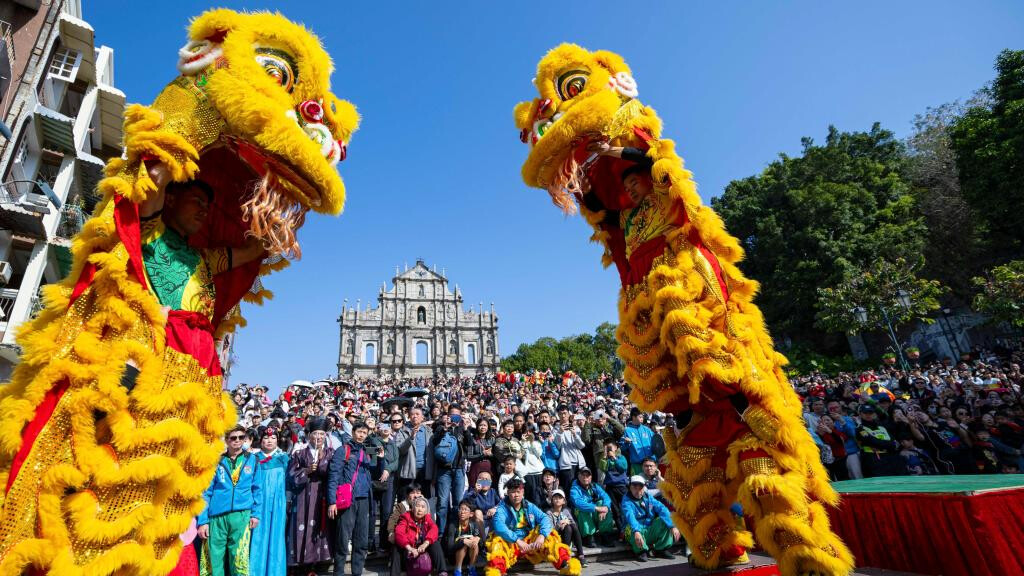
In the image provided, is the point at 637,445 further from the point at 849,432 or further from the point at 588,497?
the point at 849,432

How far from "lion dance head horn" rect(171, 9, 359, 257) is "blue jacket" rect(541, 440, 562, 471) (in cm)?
693

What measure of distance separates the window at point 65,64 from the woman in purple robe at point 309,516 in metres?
17.8

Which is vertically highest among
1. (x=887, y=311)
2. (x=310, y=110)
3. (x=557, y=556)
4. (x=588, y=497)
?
(x=887, y=311)

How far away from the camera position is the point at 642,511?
7547 millimetres

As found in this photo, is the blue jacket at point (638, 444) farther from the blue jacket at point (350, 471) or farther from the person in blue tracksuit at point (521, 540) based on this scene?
the blue jacket at point (350, 471)

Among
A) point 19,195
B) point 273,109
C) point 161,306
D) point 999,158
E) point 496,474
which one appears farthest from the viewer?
point 999,158

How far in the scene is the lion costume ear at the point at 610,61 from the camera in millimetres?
3500

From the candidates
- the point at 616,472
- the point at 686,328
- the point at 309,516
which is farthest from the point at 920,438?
the point at 309,516

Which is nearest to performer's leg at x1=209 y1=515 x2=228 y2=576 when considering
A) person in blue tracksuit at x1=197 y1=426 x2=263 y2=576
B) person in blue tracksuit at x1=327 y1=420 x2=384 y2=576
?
person in blue tracksuit at x1=197 y1=426 x2=263 y2=576

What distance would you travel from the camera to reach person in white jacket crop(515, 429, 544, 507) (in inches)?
312

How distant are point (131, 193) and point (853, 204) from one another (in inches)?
1210

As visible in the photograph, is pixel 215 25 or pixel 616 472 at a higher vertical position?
pixel 215 25

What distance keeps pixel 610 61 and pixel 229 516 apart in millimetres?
6369

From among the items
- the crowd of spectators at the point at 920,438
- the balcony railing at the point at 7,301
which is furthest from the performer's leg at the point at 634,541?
the balcony railing at the point at 7,301
